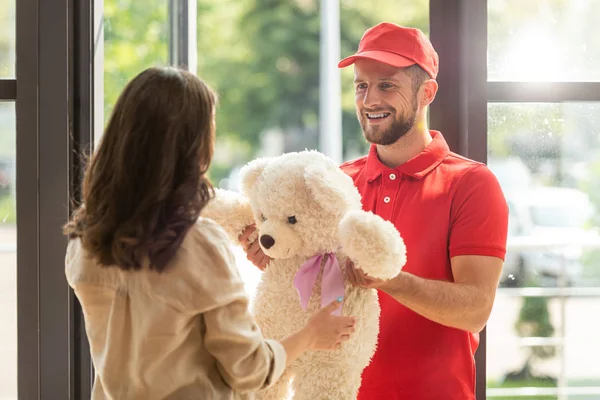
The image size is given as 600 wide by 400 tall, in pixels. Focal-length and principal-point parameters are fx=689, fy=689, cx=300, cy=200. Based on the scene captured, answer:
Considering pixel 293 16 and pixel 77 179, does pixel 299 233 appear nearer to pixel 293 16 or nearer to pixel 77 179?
pixel 77 179

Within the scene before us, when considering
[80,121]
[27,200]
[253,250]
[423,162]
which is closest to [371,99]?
[423,162]

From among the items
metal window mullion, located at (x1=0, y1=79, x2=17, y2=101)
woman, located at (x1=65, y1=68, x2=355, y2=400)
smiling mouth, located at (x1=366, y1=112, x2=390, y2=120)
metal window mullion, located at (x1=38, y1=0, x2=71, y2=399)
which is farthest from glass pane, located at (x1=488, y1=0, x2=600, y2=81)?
metal window mullion, located at (x1=0, y1=79, x2=17, y2=101)

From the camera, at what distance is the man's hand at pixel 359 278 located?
1.28 m

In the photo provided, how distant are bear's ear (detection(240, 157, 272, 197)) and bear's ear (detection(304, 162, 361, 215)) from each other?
0.41 feet

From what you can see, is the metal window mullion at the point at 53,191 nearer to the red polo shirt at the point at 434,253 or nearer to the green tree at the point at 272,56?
the red polo shirt at the point at 434,253

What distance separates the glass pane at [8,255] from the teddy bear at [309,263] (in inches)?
26.7

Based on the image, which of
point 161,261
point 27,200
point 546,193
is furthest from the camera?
point 546,193

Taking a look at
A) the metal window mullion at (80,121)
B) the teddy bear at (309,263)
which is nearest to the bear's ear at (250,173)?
the teddy bear at (309,263)

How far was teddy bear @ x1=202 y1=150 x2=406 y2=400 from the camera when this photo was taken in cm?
129

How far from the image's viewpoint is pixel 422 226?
1549 millimetres

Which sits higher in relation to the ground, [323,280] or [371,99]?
[371,99]

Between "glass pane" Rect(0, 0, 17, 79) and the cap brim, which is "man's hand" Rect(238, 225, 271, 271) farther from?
"glass pane" Rect(0, 0, 17, 79)

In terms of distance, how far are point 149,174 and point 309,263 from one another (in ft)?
1.28

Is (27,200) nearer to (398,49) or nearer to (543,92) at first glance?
(398,49)
